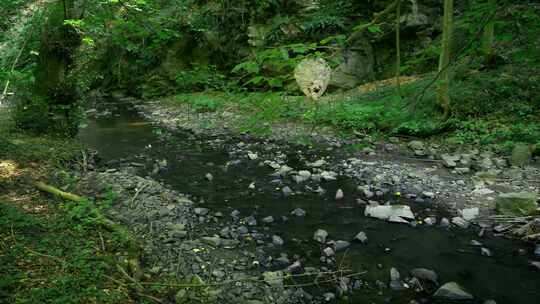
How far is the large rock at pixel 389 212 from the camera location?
4641mm

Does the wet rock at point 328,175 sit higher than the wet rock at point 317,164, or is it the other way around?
the wet rock at point 317,164

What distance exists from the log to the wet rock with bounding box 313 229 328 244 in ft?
9.49

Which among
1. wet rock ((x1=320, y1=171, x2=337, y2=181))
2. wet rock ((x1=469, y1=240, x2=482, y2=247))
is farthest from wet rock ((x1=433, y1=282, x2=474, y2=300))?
wet rock ((x1=320, y1=171, x2=337, y2=181))

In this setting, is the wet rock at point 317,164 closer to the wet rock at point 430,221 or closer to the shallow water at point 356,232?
the shallow water at point 356,232

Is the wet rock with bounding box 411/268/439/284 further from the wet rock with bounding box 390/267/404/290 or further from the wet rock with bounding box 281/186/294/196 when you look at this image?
the wet rock with bounding box 281/186/294/196

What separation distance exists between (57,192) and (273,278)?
317 centimetres

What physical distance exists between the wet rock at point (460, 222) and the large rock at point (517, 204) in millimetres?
524

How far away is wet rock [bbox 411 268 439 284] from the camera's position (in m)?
3.39

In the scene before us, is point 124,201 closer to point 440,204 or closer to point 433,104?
point 440,204

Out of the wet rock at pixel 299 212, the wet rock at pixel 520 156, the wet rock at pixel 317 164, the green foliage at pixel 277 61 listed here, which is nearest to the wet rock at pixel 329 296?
the wet rock at pixel 299 212

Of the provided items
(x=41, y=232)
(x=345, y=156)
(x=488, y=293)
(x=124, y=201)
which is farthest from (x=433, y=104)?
(x=41, y=232)

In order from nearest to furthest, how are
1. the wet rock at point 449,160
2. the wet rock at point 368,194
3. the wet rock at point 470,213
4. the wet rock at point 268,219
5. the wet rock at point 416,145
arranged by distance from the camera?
1. the wet rock at point 470,213
2. the wet rock at point 268,219
3. the wet rock at point 368,194
4. the wet rock at point 449,160
5. the wet rock at point 416,145

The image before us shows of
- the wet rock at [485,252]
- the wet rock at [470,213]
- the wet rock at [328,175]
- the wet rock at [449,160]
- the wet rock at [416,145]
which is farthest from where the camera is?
the wet rock at [416,145]

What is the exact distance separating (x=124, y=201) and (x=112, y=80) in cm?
1487
